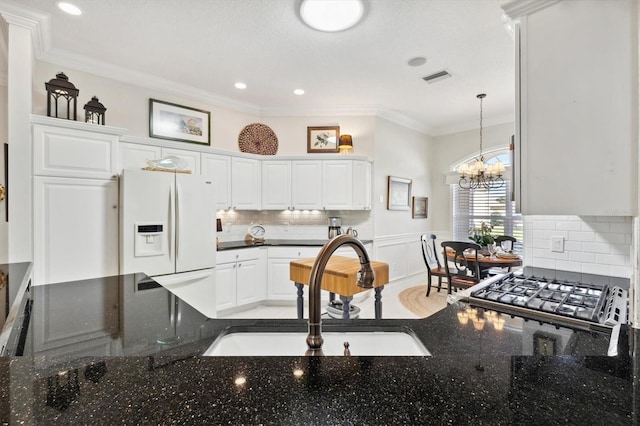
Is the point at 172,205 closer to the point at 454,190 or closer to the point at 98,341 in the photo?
the point at 98,341

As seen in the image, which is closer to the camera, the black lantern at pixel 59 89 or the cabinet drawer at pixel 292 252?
the black lantern at pixel 59 89

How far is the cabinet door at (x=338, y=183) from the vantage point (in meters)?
4.43

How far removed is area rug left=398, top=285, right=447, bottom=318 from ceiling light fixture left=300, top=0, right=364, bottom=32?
3.20 meters

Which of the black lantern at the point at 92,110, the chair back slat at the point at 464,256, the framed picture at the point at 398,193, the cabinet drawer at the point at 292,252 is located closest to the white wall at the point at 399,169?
the framed picture at the point at 398,193

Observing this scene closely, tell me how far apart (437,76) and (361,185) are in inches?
66.4

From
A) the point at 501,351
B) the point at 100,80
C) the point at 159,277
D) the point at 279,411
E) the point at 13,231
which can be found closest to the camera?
the point at 279,411

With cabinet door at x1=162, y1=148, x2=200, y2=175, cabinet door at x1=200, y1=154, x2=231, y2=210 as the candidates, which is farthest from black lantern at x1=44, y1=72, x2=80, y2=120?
cabinet door at x1=200, y1=154, x2=231, y2=210

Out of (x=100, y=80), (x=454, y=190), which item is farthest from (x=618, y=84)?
(x=454, y=190)

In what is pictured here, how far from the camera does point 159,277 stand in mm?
2893

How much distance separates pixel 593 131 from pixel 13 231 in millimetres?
3590

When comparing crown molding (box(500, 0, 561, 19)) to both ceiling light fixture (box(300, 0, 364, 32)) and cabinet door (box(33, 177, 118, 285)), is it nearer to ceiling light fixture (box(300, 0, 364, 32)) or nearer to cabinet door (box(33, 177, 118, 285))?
ceiling light fixture (box(300, 0, 364, 32))

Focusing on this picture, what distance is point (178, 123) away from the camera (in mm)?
3924

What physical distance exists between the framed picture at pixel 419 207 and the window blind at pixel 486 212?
523 mm

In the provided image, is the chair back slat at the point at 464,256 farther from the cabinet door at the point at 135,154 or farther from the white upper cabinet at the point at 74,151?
the white upper cabinet at the point at 74,151
